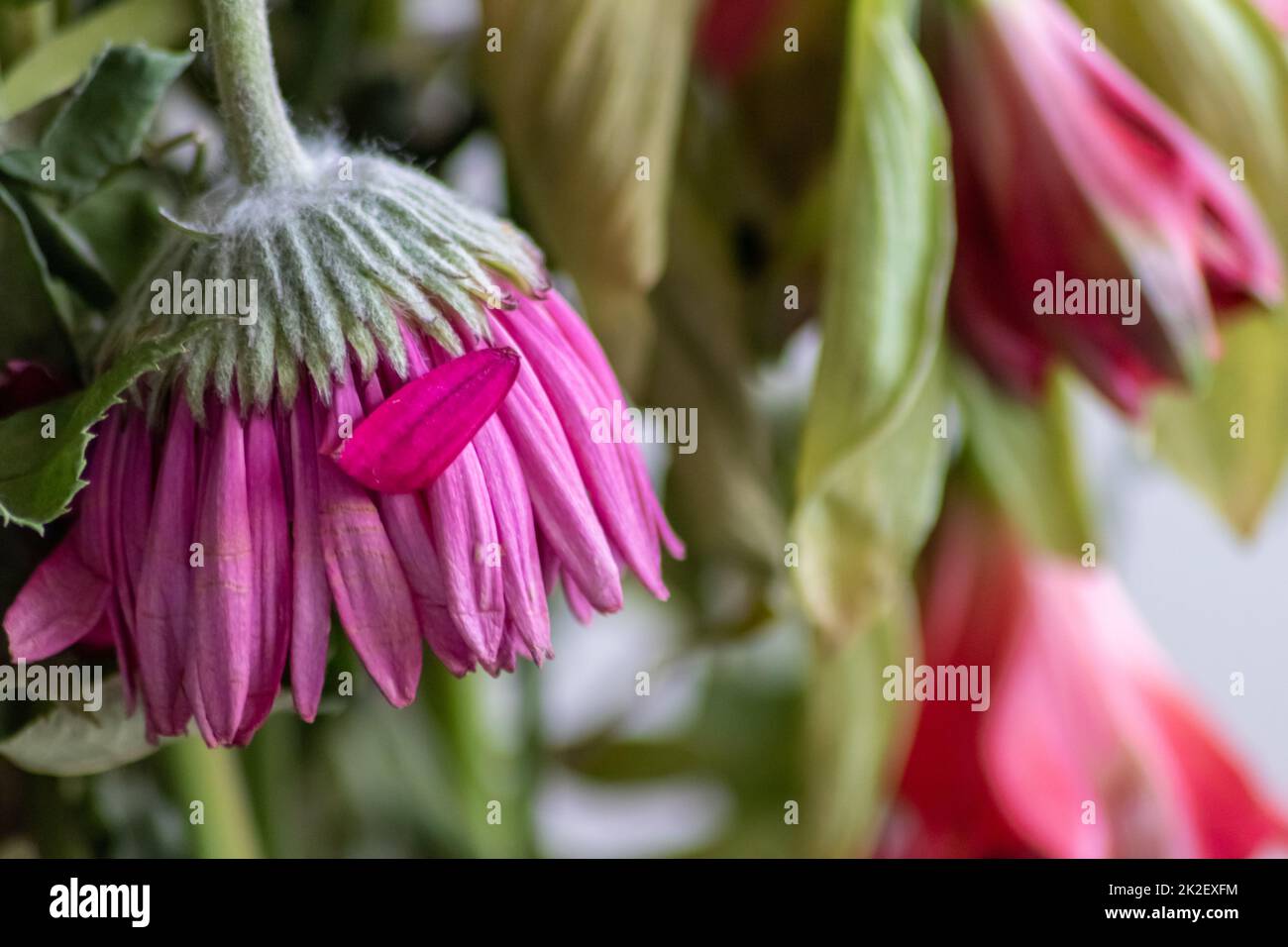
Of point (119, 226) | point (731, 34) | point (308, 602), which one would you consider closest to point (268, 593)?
point (308, 602)

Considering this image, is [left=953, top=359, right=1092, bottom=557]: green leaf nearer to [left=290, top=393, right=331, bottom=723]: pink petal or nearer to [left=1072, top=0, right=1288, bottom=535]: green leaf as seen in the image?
[left=1072, top=0, right=1288, bottom=535]: green leaf

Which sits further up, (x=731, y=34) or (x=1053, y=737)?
(x=731, y=34)

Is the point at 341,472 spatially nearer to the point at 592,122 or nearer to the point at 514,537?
the point at 514,537

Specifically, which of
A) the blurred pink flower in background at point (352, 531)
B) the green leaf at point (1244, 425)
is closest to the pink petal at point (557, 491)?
the blurred pink flower in background at point (352, 531)

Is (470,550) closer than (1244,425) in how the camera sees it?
Yes

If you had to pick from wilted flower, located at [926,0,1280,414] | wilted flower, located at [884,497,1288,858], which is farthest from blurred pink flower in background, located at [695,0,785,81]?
wilted flower, located at [884,497,1288,858]

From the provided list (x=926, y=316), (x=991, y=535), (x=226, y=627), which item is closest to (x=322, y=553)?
(x=226, y=627)

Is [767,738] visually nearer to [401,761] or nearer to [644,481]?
[401,761]
